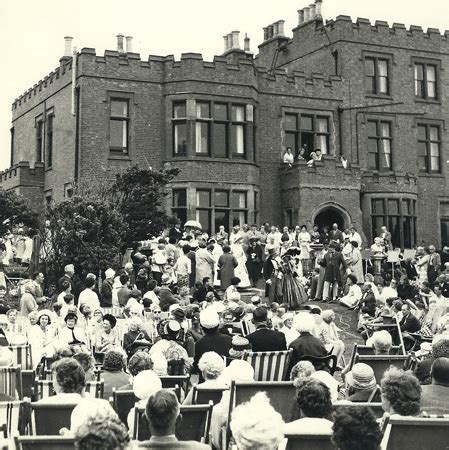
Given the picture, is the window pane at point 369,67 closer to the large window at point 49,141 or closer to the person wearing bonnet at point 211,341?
the large window at point 49,141

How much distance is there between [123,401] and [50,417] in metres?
0.86

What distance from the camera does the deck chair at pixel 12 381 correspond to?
24.3 feet

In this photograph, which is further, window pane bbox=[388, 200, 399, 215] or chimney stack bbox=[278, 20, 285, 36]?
chimney stack bbox=[278, 20, 285, 36]

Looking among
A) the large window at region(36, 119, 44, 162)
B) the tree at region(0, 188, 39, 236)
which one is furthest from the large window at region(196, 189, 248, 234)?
the large window at region(36, 119, 44, 162)

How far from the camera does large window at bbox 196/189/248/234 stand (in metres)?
30.0

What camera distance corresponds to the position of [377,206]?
32781mm

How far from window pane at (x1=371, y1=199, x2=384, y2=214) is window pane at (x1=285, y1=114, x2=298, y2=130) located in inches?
178

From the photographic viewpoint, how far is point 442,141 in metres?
35.2

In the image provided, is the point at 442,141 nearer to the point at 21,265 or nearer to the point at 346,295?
the point at 346,295

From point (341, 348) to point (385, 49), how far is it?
25080 mm

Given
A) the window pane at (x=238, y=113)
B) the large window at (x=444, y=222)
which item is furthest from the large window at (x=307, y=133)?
the large window at (x=444, y=222)

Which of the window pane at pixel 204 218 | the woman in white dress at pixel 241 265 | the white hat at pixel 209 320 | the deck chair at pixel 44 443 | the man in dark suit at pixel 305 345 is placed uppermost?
the window pane at pixel 204 218

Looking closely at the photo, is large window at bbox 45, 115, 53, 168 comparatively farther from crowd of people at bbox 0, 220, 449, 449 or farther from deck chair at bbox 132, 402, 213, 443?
deck chair at bbox 132, 402, 213, 443

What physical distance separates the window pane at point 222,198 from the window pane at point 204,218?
2.09 feet
